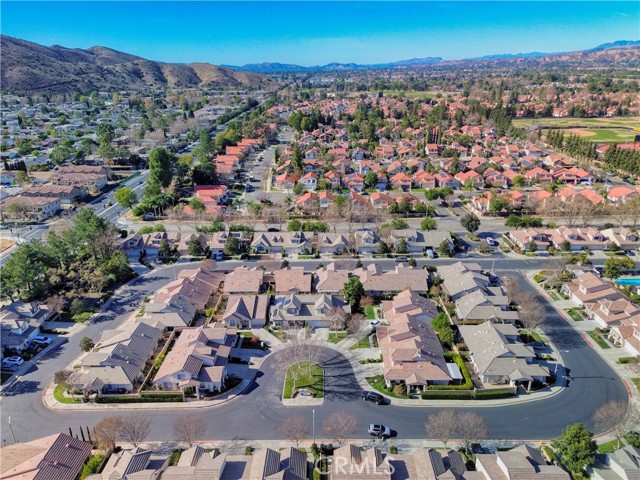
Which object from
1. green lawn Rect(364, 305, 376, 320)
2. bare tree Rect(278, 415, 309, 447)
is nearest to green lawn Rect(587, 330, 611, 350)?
green lawn Rect(364, 305, 376, 320)

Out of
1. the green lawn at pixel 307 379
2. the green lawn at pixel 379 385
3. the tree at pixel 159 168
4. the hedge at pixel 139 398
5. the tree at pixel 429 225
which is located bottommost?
the green lawn at pixel 379 385

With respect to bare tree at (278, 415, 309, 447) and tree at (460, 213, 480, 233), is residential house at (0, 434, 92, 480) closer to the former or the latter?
bare tree at (278, 415, 309, 447)

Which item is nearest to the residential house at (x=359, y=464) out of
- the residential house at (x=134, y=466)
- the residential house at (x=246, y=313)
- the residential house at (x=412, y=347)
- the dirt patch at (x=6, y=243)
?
the residential house at (x=412, y=347)

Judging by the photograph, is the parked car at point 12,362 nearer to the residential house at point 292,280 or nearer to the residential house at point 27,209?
the residential house at point 292,280

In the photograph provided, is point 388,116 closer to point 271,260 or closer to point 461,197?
point 461,197

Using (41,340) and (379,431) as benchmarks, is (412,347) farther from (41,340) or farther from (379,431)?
(41,340)

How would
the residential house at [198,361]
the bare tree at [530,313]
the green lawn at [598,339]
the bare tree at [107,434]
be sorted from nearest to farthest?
the bare tree at [107,434]
the residential house at [198,361]
the green lawn at [598,339]
the bare tree at [530,313]
